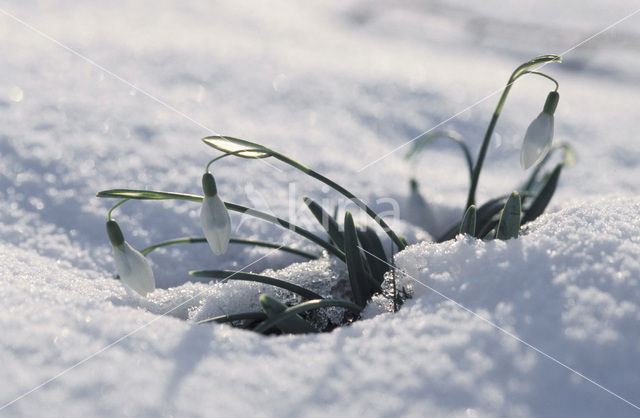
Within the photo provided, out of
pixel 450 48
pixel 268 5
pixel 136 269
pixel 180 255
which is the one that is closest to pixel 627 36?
pixel 450 48

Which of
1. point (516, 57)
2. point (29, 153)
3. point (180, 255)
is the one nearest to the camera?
point (180, 255)

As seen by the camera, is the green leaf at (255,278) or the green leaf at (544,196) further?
the green leaf at (544,196)

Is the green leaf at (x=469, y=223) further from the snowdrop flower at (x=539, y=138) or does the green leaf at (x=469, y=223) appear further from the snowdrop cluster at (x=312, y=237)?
the snowdrop flower at (x=539, y=138)

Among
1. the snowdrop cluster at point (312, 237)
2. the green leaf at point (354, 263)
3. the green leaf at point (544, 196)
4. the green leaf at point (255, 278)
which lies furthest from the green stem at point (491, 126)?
the green leaf at point (255, 278)

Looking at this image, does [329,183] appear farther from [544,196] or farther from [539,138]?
[544,196]

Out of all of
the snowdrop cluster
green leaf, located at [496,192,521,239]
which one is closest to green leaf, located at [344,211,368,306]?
the snowdrop cluster

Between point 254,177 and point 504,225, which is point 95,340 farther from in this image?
point 254,177

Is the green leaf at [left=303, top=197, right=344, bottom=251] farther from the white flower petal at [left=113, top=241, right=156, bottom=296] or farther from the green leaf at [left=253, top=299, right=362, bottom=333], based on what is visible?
the white flower petal at [left=113, top=241, right=156, bottom=296]

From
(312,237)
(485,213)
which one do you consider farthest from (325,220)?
(485,213)
